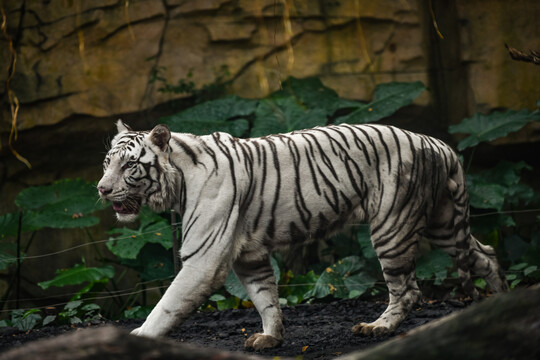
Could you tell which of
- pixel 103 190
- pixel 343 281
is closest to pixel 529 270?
pixel 343 281

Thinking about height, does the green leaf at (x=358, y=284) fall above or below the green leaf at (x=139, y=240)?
below

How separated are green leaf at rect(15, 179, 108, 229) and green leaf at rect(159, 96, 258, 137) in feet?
3.35

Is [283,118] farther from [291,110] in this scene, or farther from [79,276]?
[79,276]

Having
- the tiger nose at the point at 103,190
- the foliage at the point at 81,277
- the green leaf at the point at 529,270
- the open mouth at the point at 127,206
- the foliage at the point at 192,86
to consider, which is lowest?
the green leaf at the point at 529,270

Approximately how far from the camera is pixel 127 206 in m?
3.77

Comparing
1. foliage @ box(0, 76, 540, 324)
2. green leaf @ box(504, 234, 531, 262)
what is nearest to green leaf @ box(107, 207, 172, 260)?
foliage @ box(0, 76, 540, 324)

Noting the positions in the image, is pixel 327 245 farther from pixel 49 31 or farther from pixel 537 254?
pixel 49 31

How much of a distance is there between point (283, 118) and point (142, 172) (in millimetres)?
2735

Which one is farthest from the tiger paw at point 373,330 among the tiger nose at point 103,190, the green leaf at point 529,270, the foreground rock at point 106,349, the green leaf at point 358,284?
the foreground rock at point 106,349

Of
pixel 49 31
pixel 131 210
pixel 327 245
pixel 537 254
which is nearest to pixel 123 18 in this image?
pixel 49 31

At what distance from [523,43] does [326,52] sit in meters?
2.05

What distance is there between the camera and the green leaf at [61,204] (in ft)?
18.9

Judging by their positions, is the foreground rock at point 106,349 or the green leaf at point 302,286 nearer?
the foreground rock at point 106,349

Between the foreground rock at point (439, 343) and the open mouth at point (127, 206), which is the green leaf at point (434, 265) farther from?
the foreground rock at point (439, 343)
